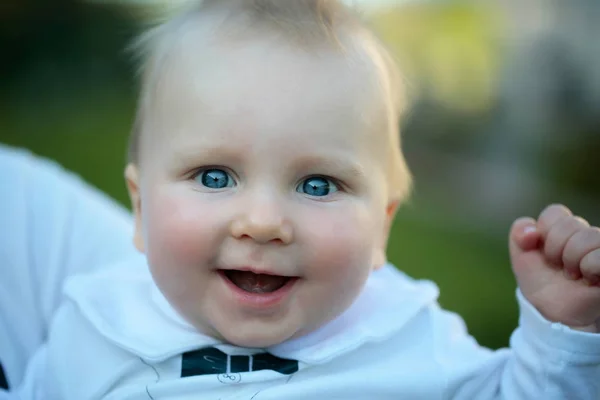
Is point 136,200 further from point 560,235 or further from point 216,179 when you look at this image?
point 560,235

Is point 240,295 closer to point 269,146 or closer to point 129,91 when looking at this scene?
point 269,146

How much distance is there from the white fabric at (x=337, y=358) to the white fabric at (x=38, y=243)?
134 mm

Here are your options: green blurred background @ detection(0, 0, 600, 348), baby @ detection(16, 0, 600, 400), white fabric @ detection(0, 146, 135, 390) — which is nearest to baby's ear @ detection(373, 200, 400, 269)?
baby @ detection(16, 0, 600, 400)

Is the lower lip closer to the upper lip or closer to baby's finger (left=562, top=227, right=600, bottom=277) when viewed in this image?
the upper lip

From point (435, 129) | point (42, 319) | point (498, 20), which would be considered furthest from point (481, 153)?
point (42, 319)

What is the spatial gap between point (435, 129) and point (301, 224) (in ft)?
17.1

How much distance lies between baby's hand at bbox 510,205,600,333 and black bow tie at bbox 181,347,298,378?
1.44ft

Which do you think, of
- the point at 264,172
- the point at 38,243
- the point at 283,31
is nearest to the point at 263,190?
the point at 264,172

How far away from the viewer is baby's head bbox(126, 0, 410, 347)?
1050 mm

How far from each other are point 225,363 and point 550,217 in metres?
0.62

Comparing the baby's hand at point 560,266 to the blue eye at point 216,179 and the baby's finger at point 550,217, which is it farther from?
the blue eye at point 216,179

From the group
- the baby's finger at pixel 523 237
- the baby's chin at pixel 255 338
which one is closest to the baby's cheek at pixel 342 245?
the baby's chin at pixel 255 338

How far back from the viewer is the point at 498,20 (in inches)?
222

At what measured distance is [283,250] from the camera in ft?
3.42
